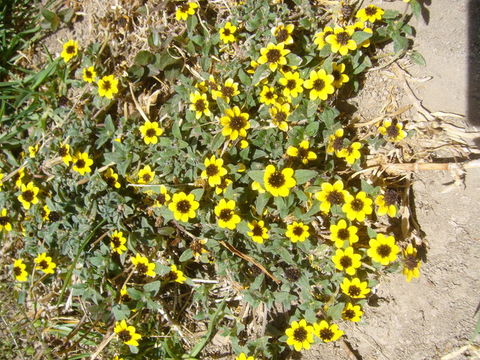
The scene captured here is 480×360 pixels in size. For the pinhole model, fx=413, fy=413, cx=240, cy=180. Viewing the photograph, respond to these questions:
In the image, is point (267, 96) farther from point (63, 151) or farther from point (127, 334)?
point (127, 334)

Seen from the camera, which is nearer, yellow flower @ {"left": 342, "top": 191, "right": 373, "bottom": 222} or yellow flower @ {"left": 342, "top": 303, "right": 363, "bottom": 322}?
yellow flower @ {"left": 342, "top": 191, "right": 373, "bottom": 222}

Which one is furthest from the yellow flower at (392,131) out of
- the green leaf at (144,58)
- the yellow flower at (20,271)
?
the yellow flower at (20,271)

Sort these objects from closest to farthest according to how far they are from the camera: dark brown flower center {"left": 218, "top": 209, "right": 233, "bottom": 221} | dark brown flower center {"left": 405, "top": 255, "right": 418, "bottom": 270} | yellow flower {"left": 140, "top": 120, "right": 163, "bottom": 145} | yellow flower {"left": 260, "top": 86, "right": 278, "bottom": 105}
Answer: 1. dark brown flower center {"left": 405, "top": 255, "right": 418, "bottom": 270}
2. dark brown flower center {"left": 218, "top": 209, "right": 233, "bottom": 221}
3. yellow flower {"left": 260, "top": 86, "right": 278, "bottom": 105}
4. yellow flower {"left": 140, "top": 120, "right": 163, "bottom": 145}

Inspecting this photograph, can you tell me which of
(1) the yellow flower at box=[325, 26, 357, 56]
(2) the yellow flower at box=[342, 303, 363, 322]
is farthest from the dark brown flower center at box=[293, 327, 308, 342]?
(1) the yellow flower at box=[325, 26, 357, 56]

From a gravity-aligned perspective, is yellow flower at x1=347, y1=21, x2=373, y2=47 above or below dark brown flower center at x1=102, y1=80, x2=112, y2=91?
above

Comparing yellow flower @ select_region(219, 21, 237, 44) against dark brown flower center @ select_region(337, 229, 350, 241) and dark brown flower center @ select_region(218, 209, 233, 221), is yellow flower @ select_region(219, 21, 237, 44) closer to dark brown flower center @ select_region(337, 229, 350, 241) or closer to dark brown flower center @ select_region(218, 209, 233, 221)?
dark brown flower center @ select_region(218, 209, 233, 221)

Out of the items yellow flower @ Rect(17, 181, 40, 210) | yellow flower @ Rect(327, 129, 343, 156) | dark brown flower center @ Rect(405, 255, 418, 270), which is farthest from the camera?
yellow flower @ Rect(17, 181, 40, 210)
